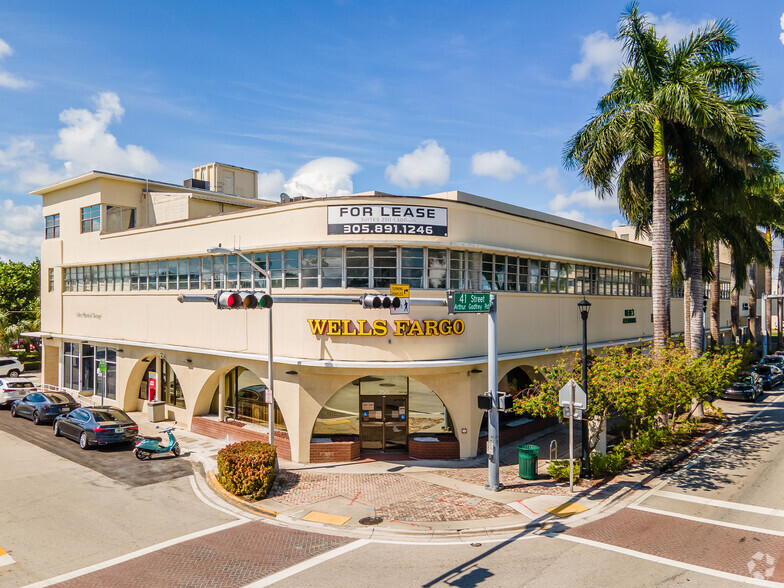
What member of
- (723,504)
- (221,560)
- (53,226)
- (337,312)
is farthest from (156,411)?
(723,504)

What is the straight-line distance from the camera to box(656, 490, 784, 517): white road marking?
14925mm

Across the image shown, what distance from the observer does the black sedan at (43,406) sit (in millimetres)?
26953

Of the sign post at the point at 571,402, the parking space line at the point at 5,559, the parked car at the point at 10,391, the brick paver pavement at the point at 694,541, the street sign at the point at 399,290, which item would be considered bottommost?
the brick paver pavement at the point at 694,541

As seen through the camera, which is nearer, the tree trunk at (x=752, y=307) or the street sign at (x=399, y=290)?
the street sign at (x=399, y=290)

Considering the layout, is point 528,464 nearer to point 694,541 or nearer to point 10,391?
point 694,541

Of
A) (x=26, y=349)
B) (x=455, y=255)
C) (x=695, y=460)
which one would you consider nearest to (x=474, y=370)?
(x=455, y=255)

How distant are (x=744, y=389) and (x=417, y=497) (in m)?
26.8

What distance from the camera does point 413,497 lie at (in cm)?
1642

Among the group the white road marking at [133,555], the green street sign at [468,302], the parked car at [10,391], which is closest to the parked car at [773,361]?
the green street sign at [468,302]

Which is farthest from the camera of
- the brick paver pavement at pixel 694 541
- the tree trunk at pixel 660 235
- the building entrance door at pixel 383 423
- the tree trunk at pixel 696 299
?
the tree trunk at pixel 696 299

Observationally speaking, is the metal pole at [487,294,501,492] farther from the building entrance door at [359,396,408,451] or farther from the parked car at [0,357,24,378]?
the parked car at [0,357,24,378]

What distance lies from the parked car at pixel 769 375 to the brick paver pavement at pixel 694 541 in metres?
27.5

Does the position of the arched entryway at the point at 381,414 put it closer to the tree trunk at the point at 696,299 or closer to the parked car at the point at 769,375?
the tree trunk at the point at 696,299

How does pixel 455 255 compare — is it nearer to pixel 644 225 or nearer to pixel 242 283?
pixel 242 283
